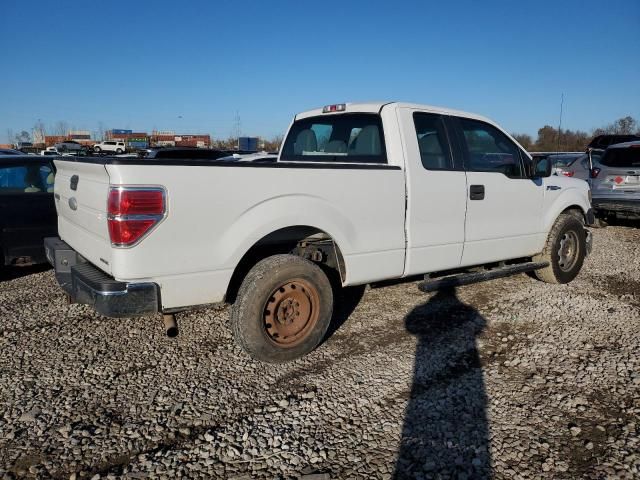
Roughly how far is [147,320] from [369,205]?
2.48m

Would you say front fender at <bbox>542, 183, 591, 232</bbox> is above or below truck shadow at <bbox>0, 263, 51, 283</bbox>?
above

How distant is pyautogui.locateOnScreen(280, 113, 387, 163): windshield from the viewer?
4.49 m

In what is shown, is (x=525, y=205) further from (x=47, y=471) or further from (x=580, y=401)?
(x=47, y=471)

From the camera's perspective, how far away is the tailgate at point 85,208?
3094 mm

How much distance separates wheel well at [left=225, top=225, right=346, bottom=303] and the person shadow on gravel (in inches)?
41.6

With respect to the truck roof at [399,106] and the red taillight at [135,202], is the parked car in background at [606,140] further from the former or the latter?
the red taillight at [135,202]

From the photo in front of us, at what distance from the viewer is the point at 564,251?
5.98m

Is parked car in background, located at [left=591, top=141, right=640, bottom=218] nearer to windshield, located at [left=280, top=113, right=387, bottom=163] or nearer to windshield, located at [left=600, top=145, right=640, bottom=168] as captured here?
windshield, located at [left=600, top=145, right=640, bottom=168]

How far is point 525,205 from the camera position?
523 cm

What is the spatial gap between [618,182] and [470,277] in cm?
686

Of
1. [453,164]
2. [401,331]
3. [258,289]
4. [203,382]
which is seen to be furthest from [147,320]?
[453,164]

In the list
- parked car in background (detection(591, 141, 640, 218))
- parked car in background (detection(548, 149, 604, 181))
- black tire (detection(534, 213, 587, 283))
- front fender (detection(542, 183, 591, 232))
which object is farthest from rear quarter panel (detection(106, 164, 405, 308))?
parked car in background (detection(548, 149, 604, 181))

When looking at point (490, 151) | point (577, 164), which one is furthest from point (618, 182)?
point (490, 151)

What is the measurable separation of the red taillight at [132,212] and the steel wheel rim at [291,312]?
1065mm
